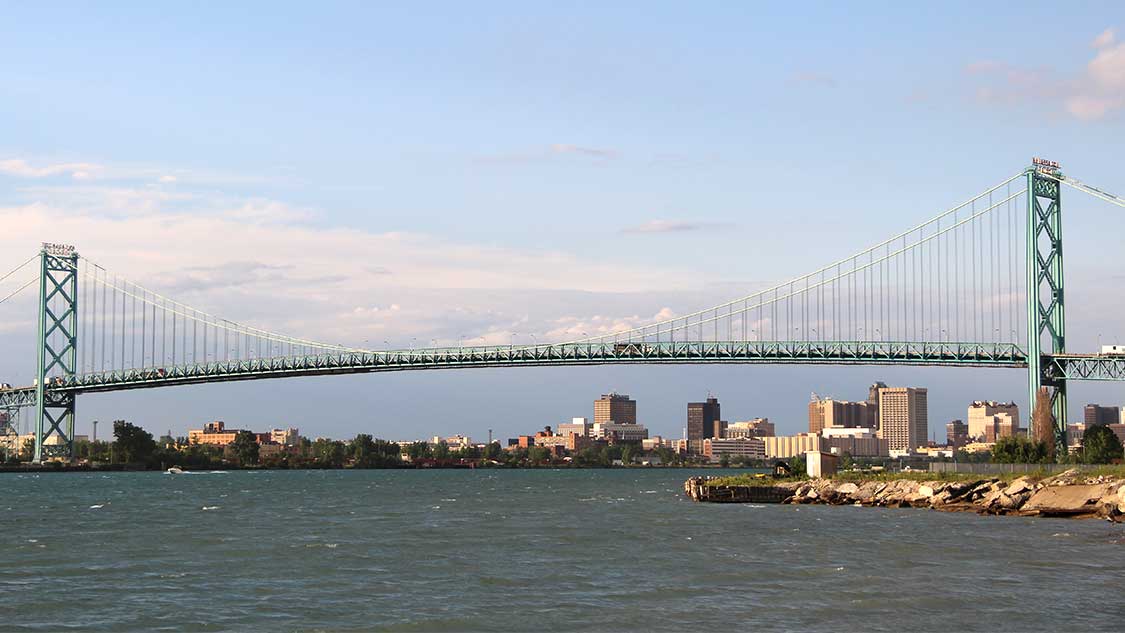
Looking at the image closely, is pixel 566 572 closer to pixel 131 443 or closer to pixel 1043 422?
pixel 1043 422

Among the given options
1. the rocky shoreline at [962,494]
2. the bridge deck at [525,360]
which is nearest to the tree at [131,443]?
the bridge deck at [525,360]

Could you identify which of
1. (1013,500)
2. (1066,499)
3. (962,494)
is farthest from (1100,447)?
(1066,499)

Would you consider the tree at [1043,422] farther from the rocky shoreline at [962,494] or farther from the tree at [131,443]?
the tree at [131,443]

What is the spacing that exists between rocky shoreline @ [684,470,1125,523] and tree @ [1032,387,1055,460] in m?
18.0

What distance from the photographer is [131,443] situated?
174000 mm

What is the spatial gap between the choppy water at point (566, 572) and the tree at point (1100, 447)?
27280 millimetres

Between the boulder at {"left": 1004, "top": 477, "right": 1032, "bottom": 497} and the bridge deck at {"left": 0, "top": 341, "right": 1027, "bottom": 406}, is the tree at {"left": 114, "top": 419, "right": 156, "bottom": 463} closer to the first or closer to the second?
the bridge deck at {"left": 0, "top": 341, "right": 1027, "bottom": 406}

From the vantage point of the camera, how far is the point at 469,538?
49.2m

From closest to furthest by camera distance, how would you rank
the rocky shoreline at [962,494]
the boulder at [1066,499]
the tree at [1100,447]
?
the boulder at [1066,499], the rocky shoreline at [962,494], the tree at [1100,447]

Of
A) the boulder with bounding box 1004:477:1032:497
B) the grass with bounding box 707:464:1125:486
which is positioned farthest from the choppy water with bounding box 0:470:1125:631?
the grass with bounding box 707:464:1125:486

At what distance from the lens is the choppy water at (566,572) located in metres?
28.7

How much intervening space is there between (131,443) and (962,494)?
5236 inches

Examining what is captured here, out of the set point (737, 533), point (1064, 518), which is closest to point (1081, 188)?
point (1064, 518)

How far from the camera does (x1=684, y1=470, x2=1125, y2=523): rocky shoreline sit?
5578 cm
